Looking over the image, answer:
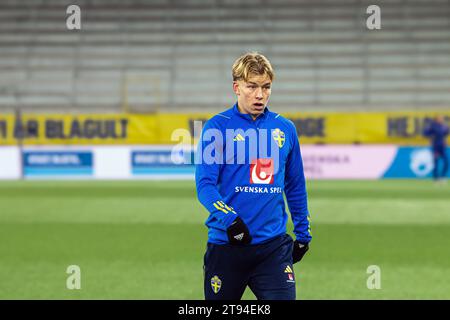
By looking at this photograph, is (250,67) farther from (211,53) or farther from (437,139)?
(211,53)

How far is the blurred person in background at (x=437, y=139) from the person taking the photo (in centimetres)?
2203

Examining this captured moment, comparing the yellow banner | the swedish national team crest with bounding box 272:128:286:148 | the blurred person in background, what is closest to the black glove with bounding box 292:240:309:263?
the swedish national team crest with bounding box 272:128:286:148

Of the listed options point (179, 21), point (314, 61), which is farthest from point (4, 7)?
point (314, 61)

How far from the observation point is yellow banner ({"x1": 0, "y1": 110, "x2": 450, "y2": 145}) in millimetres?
25109

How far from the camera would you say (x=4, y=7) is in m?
32.2

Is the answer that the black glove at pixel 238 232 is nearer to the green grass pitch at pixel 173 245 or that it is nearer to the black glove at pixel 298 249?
the black glove at pixel 298 249

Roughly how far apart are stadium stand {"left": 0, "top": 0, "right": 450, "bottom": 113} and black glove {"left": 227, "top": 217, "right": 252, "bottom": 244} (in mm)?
24113

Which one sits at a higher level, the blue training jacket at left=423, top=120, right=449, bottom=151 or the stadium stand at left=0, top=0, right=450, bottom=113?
the stadium stand at left=0, top=0, right=450, bottom=113

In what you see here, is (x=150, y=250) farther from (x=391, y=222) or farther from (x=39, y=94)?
(x=39, y=94)

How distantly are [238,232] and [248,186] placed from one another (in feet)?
1.01

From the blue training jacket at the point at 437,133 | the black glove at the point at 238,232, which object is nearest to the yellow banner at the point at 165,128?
the blue training jacket at the point at 437,133

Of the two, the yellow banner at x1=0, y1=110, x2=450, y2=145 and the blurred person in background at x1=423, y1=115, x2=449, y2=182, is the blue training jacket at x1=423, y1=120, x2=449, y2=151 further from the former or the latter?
the yellow banner at x1=0, y1=110, x2=450, y2=145

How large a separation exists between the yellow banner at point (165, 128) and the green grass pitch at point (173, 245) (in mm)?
6960

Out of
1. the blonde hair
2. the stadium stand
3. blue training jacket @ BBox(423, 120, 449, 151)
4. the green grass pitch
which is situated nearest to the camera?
the blonde hair
